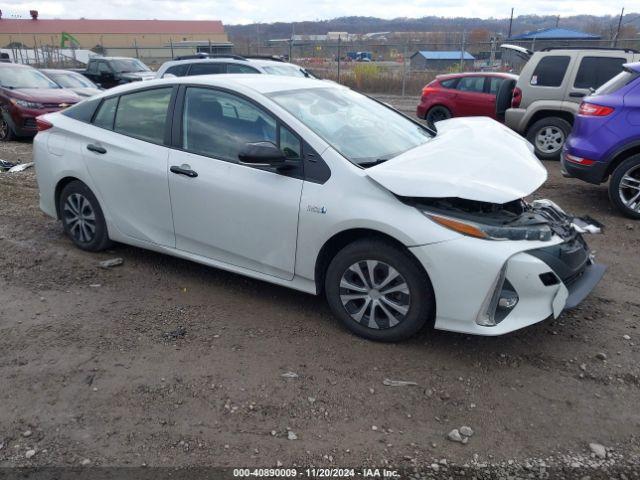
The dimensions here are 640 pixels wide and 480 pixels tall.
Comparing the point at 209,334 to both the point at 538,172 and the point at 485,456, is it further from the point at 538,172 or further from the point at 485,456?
the point at 538,172

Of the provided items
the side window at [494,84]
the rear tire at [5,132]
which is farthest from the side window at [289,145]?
the rear tire at [5,132]

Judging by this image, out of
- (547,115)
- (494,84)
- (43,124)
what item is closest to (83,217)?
(43,124)

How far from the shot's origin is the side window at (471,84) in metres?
12.4

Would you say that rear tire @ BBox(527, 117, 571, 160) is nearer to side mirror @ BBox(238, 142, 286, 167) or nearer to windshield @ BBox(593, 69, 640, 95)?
windshield @ BBox(593, 69, 640, 95)

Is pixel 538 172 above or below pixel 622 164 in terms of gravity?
above

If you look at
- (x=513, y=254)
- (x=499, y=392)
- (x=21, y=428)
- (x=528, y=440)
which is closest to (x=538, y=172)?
(x=513, y=254)

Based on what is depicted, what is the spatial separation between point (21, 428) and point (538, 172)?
11.4ft

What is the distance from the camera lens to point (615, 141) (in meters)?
6.20

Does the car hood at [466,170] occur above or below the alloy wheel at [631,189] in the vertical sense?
above

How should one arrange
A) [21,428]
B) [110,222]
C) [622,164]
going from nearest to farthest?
1. [21,428]
2. [110,222]
3. [622,164]

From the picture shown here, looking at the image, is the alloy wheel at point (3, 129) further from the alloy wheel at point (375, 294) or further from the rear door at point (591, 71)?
the rear door at point (591, 71)

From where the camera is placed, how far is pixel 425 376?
332 centimetres

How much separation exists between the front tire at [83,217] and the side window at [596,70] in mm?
8098

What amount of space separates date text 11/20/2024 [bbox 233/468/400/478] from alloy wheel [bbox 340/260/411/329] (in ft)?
3.71
